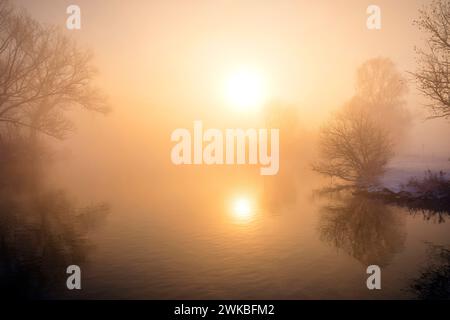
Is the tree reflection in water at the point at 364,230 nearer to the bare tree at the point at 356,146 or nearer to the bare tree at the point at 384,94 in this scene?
the bare tree at the point at 356,146

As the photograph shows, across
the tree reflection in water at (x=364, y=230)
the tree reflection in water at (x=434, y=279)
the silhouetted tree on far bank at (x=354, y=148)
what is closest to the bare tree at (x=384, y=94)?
the silhouetted tree on far bank at (x=354, y=148)

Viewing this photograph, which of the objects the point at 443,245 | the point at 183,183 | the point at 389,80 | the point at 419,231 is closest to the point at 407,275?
the point at 443,245

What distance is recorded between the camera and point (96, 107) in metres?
40.4

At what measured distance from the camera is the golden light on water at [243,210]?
21.5 m

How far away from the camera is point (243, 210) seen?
78.0 ft

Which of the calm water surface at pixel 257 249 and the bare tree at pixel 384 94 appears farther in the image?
the bare tree at pixel 384 94

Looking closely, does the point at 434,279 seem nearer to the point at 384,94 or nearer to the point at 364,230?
the point at 364,230

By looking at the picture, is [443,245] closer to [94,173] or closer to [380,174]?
[380,174]

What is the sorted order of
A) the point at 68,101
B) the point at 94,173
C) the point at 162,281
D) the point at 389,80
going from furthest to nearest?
the point at 389,80
the point at 94,173
the point at 68,101
the point at 162,281

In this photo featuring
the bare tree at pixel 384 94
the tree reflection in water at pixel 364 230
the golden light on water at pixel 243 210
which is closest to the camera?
the tree reflection in water at pixel 364 230

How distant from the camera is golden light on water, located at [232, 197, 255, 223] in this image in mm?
21453

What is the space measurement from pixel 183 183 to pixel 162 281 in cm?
2538

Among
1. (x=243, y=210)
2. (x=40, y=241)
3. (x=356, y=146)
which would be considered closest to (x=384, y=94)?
(x=356, y=146)

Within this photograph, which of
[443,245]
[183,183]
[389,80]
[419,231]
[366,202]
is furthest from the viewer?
[389,80]
